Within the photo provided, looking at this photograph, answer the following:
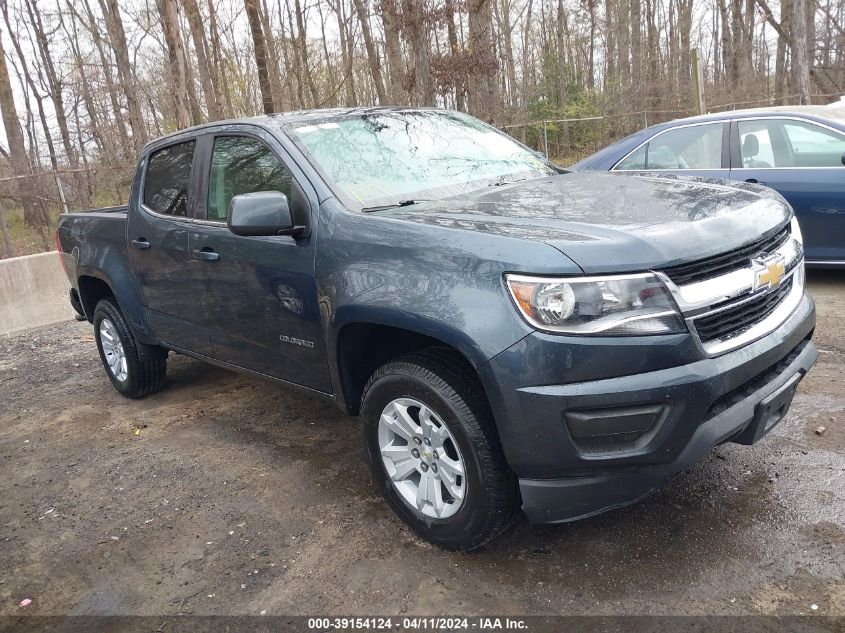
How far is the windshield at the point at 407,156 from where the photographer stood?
3355mm

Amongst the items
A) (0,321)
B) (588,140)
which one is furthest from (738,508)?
(588,140)

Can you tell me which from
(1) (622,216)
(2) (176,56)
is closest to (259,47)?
(2) (176,56)

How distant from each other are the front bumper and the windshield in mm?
1268

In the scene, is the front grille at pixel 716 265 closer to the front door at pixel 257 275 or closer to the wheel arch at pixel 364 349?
the wheel arch at pixel 364 349

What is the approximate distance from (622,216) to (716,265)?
0.39 m

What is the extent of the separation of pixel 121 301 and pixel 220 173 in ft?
4.84

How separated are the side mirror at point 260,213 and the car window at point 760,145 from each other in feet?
16.0

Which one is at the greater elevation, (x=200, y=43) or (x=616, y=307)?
(x=200, y=43)

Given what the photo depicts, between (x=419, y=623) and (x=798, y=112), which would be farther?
(x=798, y=112)

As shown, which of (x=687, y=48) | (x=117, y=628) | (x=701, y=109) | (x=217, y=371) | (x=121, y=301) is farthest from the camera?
(x=687, y=48)

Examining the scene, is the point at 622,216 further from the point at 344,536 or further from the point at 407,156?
the point at 344,536

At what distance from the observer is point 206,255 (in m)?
3.88

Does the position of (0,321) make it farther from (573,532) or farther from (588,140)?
(588,140)

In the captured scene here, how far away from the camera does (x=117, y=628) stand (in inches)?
106
